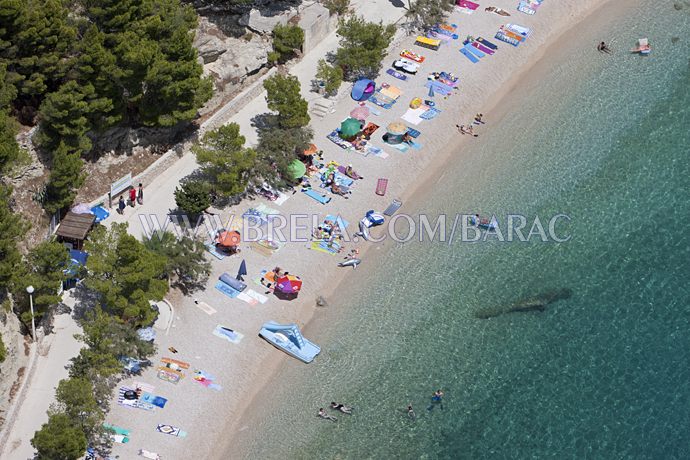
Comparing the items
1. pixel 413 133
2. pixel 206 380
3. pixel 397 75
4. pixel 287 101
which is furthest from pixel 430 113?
pixel 206 380

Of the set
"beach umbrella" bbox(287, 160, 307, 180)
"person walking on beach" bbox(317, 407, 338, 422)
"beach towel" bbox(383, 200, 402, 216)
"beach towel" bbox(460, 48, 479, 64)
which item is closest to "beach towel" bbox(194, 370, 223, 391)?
"person walking on beach" bbox(317, 407, 338, 422)

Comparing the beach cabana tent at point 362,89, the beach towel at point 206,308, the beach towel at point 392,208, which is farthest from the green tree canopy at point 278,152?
the beach towel at point 206,308

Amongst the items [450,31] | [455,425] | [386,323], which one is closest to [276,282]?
[386,323]

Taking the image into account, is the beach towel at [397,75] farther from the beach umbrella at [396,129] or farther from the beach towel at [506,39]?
the beach towel at [506,39]

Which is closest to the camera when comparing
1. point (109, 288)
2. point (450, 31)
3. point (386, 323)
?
point (109, 288)

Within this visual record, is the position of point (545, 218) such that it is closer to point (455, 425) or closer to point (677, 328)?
point (677, 328)

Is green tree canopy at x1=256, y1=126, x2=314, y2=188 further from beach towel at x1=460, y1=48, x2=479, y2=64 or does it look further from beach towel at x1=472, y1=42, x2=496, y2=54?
beach towel at x1=472, y1=42, x2=496, y2=54
